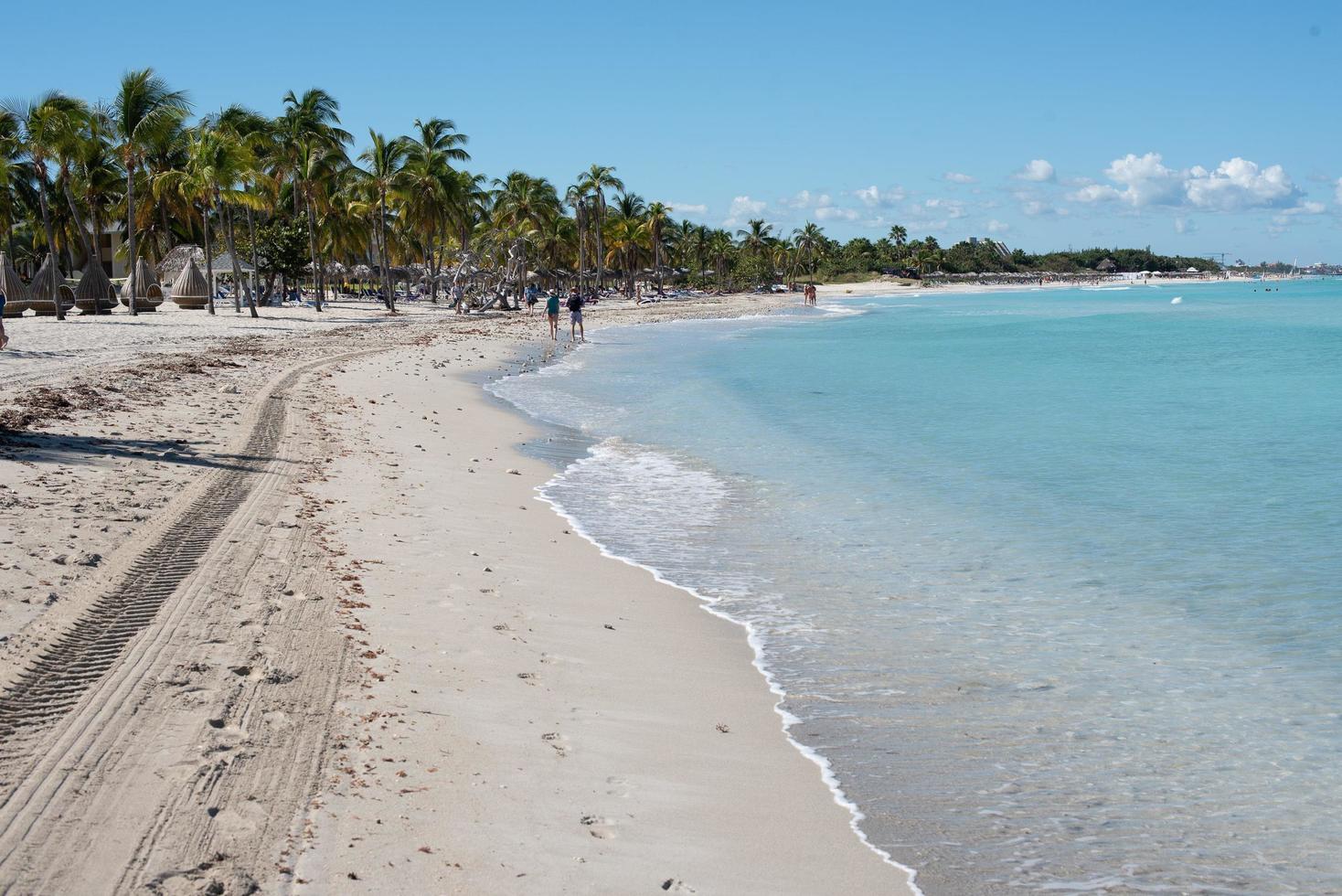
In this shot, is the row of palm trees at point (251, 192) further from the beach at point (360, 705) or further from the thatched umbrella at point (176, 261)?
the beach at point (360, 705)

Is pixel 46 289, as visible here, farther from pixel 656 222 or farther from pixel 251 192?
pixel 656 222

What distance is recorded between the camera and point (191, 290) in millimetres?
44062

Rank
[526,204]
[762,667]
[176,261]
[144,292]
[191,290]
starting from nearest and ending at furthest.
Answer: [762,667] < [144,292] < [191,290] < [176,261] < [526,204]

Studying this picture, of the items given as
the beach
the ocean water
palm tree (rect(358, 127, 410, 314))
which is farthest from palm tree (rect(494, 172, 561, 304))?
the beach

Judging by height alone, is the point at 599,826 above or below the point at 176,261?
below

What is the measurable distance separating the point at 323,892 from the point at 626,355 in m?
29.7

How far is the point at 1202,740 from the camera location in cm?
566

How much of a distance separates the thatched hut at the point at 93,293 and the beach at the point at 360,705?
106 feet

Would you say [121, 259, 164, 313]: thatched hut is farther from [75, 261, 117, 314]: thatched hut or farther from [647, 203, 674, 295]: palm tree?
[647, 203, 674, 295]: palm tree

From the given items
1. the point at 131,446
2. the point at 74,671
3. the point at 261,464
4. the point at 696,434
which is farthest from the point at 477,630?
the point at 696,434

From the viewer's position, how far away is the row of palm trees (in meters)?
36.3

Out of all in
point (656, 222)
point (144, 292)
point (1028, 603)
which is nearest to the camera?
point (1028, 603)

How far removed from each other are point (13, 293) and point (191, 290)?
8.89 metres

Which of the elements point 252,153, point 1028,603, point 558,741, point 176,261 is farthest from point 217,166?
point 558,741
